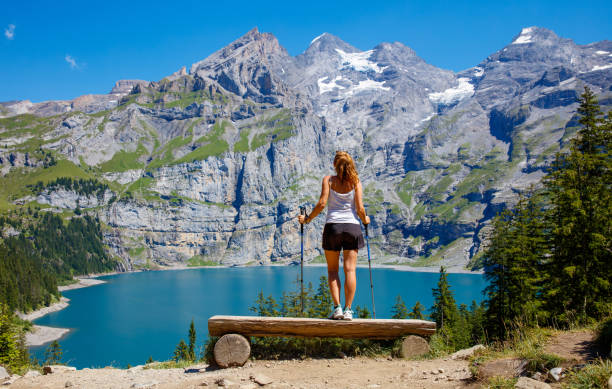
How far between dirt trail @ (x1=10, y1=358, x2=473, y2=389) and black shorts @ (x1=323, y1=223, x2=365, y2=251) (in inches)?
103

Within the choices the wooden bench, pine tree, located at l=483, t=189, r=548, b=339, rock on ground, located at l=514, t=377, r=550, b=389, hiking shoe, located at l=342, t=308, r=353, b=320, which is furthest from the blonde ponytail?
pine tree, located at l=483, t=189, r=548, b=339

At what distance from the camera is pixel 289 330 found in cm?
931

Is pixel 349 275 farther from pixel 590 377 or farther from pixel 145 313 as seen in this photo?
pixel 145 313

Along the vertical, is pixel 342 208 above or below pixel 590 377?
above

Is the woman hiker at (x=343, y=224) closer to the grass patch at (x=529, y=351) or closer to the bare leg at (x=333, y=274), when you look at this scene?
the bare leg at (x=333, y=274)

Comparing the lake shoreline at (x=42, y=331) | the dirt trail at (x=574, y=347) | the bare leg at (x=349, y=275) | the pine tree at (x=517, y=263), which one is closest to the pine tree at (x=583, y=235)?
the pine tree at (x=517, y=263)

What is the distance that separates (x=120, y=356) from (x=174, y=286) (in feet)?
361

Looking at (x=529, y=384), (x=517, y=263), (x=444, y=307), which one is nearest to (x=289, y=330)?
(x=529, y=384)

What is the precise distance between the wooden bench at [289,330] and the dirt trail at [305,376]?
0.41 metres

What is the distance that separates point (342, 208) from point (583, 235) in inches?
687

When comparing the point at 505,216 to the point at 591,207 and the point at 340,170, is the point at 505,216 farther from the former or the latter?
the point at 340,170

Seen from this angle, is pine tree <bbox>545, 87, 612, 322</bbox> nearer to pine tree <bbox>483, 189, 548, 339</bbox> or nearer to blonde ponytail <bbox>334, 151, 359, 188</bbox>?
pine tree <bbox>483, 189, 548, 339</bbox>

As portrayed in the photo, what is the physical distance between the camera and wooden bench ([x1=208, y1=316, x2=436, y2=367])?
9.24m

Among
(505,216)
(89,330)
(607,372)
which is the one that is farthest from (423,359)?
(89,330)
